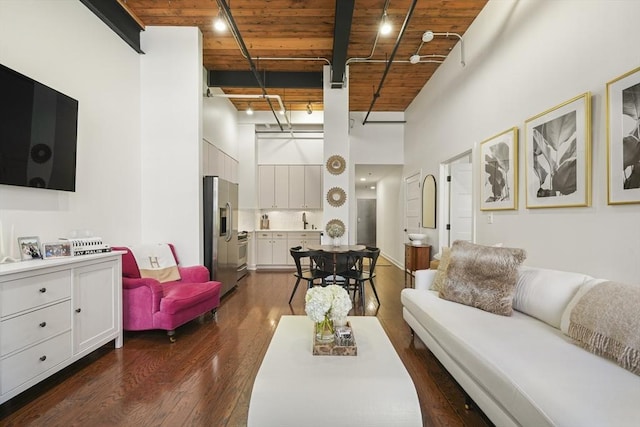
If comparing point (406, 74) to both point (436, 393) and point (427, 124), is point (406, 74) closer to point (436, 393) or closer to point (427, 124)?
point (427, 124)

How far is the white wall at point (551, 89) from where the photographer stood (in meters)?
2.00

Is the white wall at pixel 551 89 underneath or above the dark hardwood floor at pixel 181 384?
above

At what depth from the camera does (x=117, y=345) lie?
2.75 metres

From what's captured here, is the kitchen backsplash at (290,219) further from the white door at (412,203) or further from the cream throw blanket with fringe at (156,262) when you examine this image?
the cream throw blanket with fringe at (156,262)

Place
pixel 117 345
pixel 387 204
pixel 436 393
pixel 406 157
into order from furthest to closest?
pixel 387 204 < pixel 406 157 < pixel 117 345 < pixel 436 393

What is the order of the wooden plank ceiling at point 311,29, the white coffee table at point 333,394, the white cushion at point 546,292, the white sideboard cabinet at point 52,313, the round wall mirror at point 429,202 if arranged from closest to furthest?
the white coffee table at point 333,394 → the white sideboard cabinet at point 52,313 → the white cushion at point 546,292 → the wooden plank ceiling at point 311,29 → the round wall mirror at point 429,202

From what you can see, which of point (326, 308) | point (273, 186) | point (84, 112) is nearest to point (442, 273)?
point (326, 308)

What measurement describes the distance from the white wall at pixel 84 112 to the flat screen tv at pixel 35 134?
14 centimetres

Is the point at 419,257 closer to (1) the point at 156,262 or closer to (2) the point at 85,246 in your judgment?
(1) the point at 156,262

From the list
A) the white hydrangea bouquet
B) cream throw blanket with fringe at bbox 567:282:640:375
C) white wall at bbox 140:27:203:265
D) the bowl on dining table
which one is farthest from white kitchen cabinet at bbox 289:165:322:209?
cream throw blanket with fringe at bbox 567:282:640:375

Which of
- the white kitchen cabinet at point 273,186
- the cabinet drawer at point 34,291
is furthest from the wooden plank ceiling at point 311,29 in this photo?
the cabinet drawer at point 34,291

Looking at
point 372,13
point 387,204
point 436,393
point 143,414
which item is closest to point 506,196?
point 436,393

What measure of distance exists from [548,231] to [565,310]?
962 millimetres

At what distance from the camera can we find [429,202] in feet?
18.2
